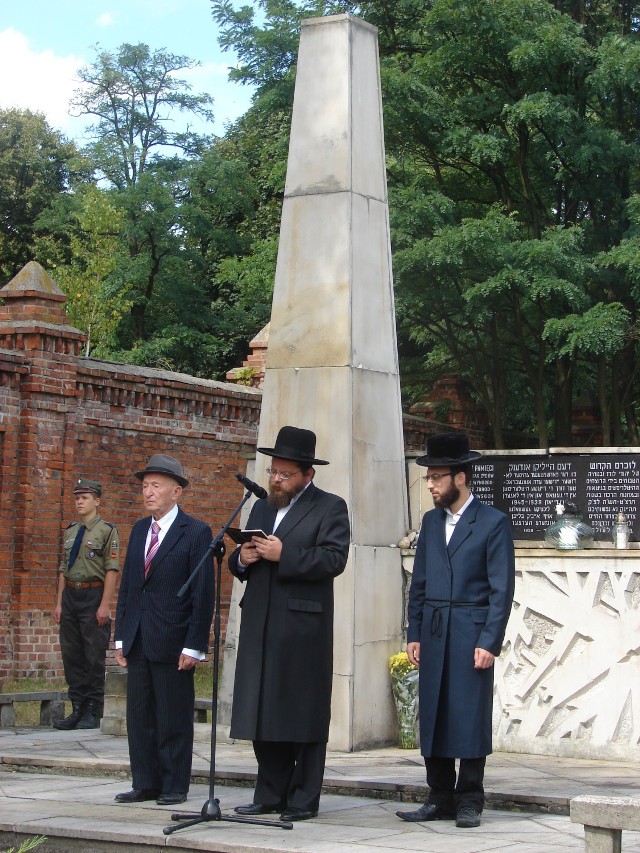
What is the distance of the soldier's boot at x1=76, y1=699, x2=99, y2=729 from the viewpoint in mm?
10016

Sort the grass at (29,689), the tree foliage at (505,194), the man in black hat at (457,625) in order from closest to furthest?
the man in black hat at (457,625)
the grass at (29,689)
the tree foliage at (505,194)

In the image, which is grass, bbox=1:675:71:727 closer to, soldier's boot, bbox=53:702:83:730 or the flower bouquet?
soldier's boot, bbox=53:702:83:730

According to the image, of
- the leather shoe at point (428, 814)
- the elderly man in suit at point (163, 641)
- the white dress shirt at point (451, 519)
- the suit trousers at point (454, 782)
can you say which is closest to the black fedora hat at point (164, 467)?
the elderly man in suit at point (163, 641)

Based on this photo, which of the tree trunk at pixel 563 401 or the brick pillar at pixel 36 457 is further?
the tree trunk at pixel 563 401

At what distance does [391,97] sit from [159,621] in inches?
479

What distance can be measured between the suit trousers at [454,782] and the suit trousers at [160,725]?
3.91 ft

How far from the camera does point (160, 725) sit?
6523mm

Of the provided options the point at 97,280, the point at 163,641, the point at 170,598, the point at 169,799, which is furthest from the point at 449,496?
the point at 97,280

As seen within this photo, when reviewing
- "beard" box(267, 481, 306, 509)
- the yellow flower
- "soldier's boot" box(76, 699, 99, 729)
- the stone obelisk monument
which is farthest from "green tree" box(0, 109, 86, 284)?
"beard" box(267, 481, 306, 509)

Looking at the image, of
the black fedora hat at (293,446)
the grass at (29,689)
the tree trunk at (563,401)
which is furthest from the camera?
the tree trunk at (563,401)

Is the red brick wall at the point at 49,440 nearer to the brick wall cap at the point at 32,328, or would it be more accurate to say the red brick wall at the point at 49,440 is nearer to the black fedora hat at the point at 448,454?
the brick wall cap at the point at 32,328

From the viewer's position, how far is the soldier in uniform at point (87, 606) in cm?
998

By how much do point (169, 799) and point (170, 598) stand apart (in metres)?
0.94

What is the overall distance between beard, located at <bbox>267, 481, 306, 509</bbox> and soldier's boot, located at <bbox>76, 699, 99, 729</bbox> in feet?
14.1
